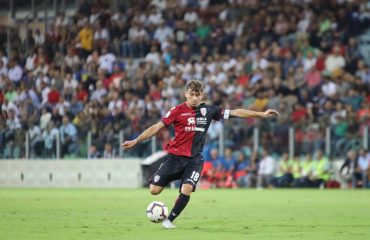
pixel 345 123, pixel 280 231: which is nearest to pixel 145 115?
pixel 345 123

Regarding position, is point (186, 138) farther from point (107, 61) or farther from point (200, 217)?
point (107, 61)

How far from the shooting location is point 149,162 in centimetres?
3017

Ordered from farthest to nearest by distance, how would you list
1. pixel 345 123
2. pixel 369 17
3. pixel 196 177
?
pixel 369 17 < pixel 345 123 < pixel 196 177

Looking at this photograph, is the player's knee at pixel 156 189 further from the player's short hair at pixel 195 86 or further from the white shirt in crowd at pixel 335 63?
the white shirt in crowd at pixel 335 63

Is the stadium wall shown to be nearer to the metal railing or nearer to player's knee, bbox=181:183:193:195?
the metal railing

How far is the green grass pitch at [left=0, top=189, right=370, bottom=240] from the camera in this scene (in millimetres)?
12656

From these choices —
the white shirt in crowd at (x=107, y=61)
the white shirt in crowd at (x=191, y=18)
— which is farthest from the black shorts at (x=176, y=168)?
the white shirt in crowd at (x=191, y=18)

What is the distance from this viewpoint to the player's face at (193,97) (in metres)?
14.1

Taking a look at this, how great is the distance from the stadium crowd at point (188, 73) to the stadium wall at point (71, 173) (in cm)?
34

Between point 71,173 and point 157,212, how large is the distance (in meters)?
17.9

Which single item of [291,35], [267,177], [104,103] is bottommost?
[267,177]

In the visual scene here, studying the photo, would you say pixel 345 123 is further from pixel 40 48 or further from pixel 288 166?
pixel 40 48

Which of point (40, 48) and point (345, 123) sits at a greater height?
point (40, 48)

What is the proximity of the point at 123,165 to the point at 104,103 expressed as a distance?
2955mm
